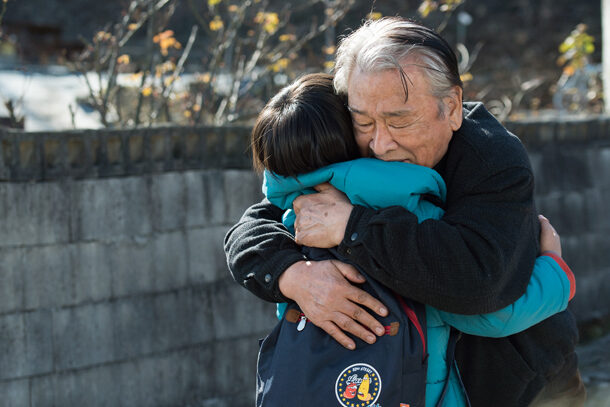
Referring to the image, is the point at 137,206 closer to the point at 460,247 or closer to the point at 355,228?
the point at 355,228

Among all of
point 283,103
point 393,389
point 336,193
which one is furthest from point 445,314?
point 283,103

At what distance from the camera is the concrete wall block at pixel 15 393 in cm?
297

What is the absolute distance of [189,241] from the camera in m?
3.44

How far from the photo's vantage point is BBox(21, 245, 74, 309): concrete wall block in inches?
119

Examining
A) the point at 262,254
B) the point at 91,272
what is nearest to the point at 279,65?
the point at 91,272

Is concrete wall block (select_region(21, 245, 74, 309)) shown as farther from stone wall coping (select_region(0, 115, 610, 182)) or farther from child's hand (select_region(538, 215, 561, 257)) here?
child's hand (select_region(538, 215, 561, 257))

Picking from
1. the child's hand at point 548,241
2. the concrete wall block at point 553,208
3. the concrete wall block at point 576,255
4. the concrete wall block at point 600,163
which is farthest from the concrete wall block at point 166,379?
the concrete wall block at point 600,163

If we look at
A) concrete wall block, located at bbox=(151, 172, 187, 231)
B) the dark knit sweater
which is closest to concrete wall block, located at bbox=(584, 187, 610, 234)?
concrete wall block, located at bbox=(151, 172, 187, 231)

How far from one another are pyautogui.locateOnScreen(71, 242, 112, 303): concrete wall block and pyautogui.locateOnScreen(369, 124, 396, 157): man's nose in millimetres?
1841

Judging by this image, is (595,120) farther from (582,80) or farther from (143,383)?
(143,383)

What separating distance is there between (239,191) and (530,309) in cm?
217

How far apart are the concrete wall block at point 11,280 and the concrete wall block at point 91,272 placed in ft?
0.72

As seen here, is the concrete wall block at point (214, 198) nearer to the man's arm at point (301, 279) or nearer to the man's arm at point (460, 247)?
the man's arm at point (301, 279)

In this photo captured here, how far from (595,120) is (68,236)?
364 cm
